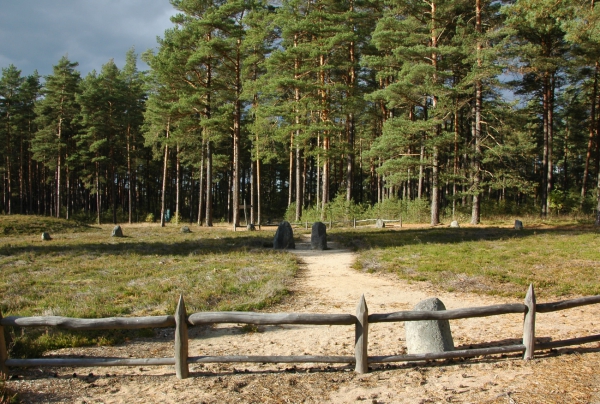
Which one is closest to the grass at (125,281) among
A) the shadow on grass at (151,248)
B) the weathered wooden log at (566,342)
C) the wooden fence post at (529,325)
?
the shadow on grass at (151,248)

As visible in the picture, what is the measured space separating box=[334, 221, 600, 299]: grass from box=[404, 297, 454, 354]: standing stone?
4387 mm

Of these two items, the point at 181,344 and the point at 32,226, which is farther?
the point at 32,226

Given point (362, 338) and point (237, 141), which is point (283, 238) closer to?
point (237, 141)

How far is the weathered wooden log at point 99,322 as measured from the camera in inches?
205

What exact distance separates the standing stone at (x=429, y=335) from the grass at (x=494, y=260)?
4387mm

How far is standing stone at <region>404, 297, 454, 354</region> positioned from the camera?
560 centimetres

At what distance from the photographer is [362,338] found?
5.14 metres

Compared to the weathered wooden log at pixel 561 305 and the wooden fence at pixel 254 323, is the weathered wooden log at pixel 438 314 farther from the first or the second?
the weathered wooden log at pixel 561 305

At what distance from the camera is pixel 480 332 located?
690 cm

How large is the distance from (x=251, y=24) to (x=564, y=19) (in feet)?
60.7

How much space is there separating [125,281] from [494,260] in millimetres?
11126

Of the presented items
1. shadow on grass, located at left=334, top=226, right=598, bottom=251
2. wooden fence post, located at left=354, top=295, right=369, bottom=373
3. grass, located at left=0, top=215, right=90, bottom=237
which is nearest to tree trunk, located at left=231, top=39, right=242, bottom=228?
shadow on grass, located at left=334, top=226, right=598, bottom=251

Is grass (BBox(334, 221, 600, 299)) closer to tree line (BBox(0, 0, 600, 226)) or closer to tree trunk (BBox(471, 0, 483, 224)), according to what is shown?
tree trunk (BBox(471, 0, 483, 224))

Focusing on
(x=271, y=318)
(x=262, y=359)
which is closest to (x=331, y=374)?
(x=262, y=359)
